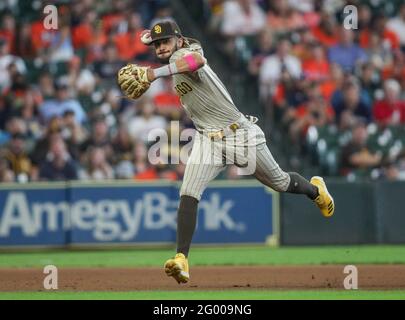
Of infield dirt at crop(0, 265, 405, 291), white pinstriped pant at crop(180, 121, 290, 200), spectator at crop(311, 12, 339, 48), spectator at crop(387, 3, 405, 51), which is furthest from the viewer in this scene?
spectator at crop(387, 3, 405, 51)

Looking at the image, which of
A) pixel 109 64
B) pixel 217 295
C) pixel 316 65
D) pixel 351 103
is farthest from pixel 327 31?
pixel 217 295

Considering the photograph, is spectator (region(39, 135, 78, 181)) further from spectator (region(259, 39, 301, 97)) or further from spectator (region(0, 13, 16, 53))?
spectator (region(259, 39, 301, 97))

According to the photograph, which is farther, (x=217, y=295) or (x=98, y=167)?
(x=98, y=167)

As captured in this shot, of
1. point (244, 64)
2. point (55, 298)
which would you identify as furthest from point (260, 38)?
point (55, 298)

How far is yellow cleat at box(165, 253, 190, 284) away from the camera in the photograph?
861cm

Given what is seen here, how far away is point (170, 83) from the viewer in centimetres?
1644

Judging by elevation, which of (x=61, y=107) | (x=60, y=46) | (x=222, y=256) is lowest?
(x=222, y=256)

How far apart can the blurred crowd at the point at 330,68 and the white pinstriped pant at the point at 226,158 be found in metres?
6.31

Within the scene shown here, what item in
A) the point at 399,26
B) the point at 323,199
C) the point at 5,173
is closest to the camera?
the point at 323,199

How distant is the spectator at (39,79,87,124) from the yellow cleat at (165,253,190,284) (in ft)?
25.2

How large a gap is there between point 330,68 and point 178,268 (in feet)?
29.9

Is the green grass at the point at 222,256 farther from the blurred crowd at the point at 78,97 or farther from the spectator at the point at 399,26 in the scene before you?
the spectator at the point at 399,26

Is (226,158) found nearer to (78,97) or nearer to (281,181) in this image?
(281,181)

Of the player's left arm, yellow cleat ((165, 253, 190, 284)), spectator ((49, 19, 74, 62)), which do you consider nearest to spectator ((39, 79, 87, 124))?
spectator ((49, 19, 74, 62))
